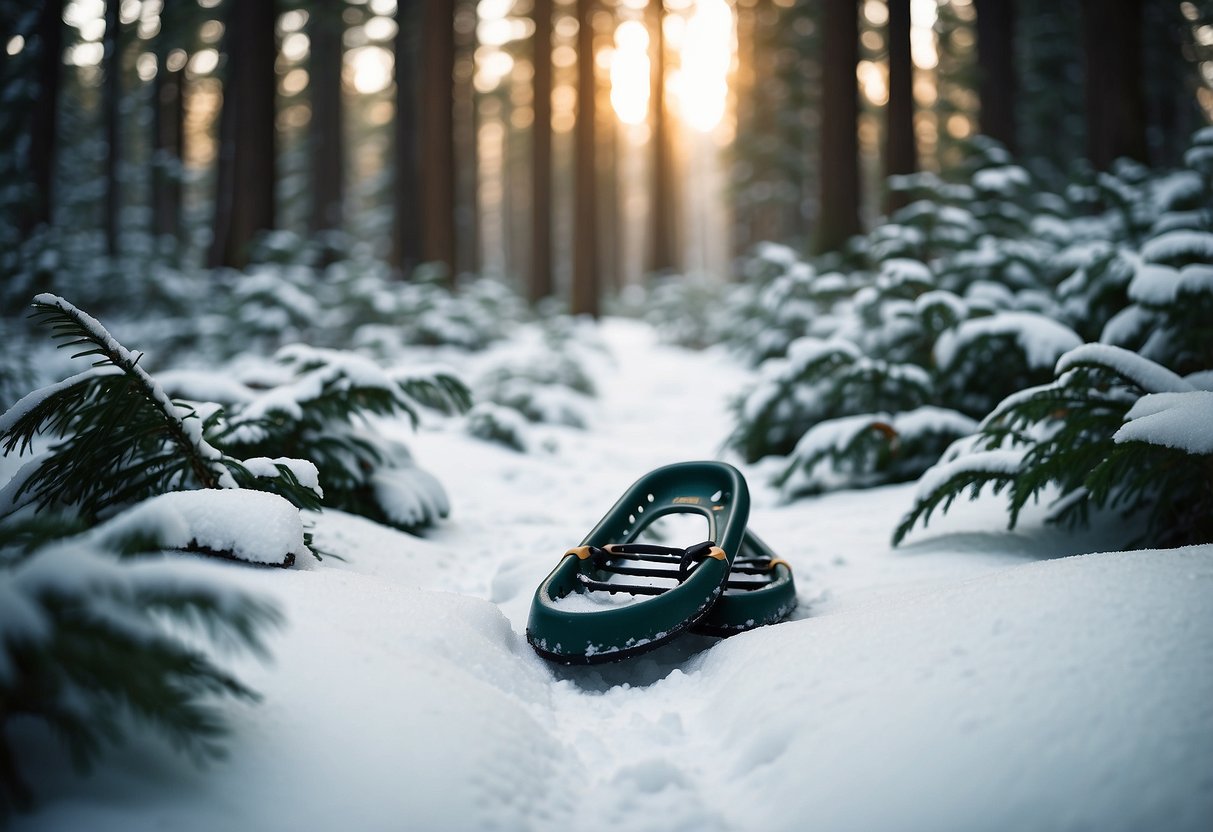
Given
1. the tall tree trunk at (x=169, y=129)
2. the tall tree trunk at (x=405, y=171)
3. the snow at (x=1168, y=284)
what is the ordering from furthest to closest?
the tall tree trunk at (x=169, y=129), the tall tree trunk at (x=405, y=171), the snow at (x=1168, y=284)

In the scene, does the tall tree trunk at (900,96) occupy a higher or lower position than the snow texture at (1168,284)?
higher

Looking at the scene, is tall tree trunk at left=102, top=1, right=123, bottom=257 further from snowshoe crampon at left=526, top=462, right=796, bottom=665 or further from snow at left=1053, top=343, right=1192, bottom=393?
snow at left=1053, top=343, right=1192, bottom=393

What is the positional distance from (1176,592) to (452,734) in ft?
5.92

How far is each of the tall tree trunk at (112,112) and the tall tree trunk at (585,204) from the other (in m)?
8.66

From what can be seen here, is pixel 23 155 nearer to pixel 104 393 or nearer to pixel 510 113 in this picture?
pixel 104 393

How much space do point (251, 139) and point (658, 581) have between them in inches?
396

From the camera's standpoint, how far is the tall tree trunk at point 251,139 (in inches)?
384

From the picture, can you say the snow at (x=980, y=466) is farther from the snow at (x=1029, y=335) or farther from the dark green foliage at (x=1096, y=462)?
the snow at (x=1029, y=335)

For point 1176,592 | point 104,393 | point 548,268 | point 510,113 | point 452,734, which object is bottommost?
point 452,734

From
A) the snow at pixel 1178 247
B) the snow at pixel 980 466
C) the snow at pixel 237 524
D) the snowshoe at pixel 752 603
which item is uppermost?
the snow at pixel 1178 247

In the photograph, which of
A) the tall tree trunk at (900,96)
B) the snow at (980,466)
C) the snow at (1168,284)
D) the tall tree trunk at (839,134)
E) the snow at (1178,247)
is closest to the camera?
the snow at (980,466)

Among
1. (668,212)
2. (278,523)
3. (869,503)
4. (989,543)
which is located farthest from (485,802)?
(668,212)

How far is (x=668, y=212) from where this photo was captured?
20.7 metres

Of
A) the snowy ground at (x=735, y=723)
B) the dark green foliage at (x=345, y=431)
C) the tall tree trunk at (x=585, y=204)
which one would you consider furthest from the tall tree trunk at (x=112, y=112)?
the snowy ground at (x=735, y=723)
